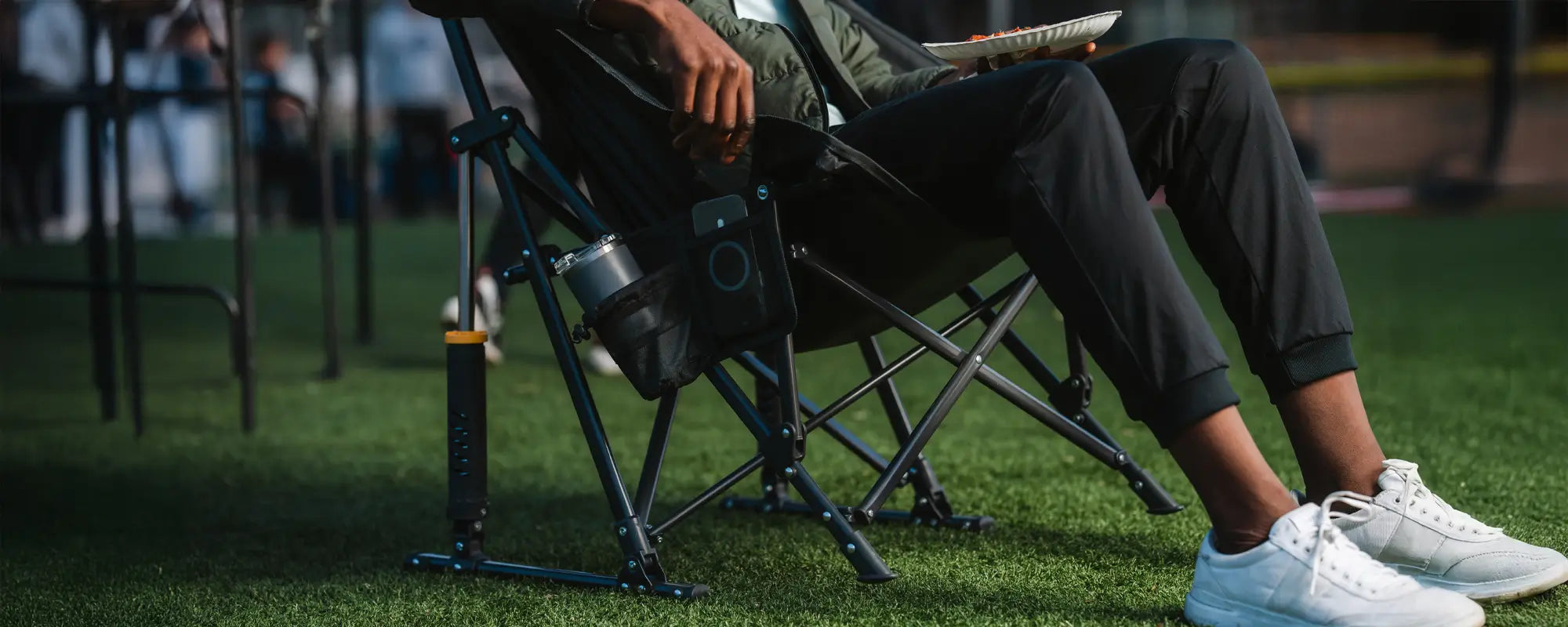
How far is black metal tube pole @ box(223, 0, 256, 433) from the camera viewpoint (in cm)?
331

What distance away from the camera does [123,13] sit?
3.24m

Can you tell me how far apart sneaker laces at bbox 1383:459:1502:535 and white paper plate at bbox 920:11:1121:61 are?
Answer: 554mm

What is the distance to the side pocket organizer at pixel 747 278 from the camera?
1762 mm

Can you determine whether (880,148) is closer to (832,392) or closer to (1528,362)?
(832,392)

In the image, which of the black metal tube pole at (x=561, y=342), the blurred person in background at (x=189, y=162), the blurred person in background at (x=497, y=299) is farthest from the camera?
the blurred person in background at (x=189, y=162)

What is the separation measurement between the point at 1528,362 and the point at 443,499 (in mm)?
2598

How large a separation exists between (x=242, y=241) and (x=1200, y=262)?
7.64 feet

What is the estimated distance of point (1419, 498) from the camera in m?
1.74

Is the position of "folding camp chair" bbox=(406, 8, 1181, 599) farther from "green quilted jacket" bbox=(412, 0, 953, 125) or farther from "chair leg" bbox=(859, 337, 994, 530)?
"chair leg" bbox=(859, 337, 994, 530)

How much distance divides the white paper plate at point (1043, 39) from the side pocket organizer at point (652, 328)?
41cm

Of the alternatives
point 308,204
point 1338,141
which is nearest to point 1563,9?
point 1338,141

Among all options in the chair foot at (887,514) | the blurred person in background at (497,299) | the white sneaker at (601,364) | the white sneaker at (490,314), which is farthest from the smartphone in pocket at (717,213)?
the white sneaker at (490,314)

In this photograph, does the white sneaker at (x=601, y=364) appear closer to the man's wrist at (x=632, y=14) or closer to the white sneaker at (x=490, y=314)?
the white sneaker at (x=490, y=314)

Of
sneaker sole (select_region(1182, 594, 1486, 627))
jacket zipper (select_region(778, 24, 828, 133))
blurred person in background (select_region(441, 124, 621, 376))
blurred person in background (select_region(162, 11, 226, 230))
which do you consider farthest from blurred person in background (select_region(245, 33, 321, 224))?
sneaker sole (select_region(1182, 594, 1486, 627))
